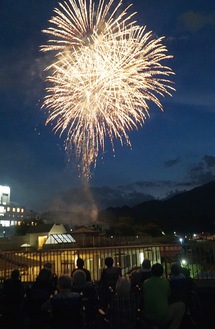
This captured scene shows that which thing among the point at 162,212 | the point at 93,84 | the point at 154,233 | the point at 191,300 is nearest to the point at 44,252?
the point at 191,300

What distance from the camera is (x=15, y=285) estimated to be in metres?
6.59

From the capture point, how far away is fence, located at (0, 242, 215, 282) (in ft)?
34.7

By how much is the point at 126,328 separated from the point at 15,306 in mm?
2029

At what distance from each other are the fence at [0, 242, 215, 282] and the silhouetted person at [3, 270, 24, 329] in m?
4.16

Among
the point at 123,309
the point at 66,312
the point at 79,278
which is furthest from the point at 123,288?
the point at 66,312

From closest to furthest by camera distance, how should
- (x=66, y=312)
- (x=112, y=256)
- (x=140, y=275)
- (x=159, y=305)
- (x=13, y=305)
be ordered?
(x=66, y=312) < (x=159, y=305) < (x=13, y=305) < (x=140, y=275) < (x=112, y=256)

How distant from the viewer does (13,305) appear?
6441 mm

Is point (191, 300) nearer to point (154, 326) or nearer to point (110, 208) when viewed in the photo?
point (154, 326)

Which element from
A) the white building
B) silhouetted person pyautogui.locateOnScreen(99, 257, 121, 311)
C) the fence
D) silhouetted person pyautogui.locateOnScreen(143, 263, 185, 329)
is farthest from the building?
silhouetted person pyautogui.locateOnScreen(143, 263, 185, 329)

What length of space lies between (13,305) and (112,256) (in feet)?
18.3

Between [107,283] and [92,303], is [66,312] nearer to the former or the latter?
[92,303]

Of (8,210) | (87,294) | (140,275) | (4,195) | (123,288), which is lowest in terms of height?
(87,294)

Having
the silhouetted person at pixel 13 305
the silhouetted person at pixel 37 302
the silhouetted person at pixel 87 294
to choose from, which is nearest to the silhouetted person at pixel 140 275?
the silhouetted person at pixel 87 294

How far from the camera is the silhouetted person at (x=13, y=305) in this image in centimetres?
638
